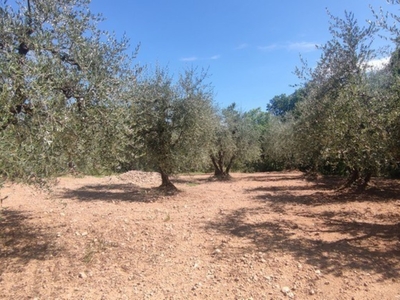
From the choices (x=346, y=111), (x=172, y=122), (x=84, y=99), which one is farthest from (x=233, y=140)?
(x=84, y=99)

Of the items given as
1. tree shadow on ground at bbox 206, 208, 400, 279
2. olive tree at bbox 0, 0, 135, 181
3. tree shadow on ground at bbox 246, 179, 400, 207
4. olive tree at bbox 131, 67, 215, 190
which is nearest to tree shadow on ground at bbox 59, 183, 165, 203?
olive tree at bbox 131, 67, 215, 190

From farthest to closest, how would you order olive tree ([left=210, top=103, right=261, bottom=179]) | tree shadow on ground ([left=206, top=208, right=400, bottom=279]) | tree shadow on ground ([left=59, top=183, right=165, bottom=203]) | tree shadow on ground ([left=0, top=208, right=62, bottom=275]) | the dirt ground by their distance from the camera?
olive tree ([left=210, top=103, right=261, bottom=179]), tree shadow on ground ([left=59, top=183, right=165, bottom=203]), tree shadow on ground ([left=0, top=208, right=62, bottom=275]), tree shadow on ground ([left=206, top=208, right=400, bottom=279]), the dirt ground

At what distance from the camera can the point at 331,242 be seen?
654cm

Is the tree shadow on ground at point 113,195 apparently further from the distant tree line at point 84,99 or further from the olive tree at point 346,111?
the olive tree at point 346,111

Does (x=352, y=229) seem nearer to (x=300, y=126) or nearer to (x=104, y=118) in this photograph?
(x=104, y=118)

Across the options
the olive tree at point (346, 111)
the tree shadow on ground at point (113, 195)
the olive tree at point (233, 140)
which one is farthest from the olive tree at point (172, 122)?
the olive tree at point (233, 140)

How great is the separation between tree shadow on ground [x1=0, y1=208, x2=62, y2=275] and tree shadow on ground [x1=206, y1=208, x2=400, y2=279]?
3860 mm

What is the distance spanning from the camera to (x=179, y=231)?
7562mm

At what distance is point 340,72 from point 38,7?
8.93 m

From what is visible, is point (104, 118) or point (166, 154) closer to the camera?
point (104, 118)

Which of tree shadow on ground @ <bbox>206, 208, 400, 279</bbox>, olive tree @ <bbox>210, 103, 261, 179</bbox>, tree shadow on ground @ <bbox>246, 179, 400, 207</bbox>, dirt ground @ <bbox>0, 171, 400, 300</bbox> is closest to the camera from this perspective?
dirt ground @ <bbox>0, 171, 400, 300</bbox>

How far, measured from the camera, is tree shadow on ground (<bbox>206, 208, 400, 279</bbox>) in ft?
17.6

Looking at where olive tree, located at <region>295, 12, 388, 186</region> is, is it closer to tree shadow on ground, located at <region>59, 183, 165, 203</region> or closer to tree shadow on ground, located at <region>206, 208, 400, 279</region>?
tree shadow on ground, located at <region>206, 208, 400, 279</region>

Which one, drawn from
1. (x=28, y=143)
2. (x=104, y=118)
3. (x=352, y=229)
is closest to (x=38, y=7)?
(x=104, y=118)
